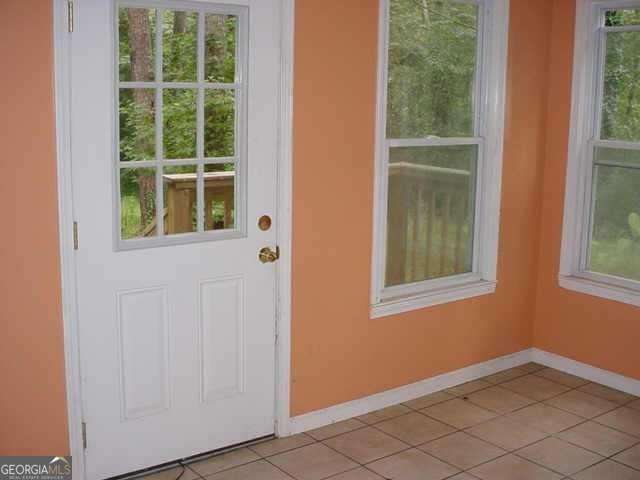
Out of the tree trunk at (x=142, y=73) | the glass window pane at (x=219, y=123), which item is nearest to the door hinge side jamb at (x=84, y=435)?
the tree trunk at (x=142, y=73)

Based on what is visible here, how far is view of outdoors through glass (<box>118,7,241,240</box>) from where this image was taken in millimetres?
3105

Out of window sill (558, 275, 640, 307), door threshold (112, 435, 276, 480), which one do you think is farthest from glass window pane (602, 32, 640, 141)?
door threshold (112, 435, 276, 480)

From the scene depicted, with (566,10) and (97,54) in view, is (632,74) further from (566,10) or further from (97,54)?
(97,54)

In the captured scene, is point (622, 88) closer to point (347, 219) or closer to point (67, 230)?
point (347, 219)

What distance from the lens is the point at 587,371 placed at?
4574mm

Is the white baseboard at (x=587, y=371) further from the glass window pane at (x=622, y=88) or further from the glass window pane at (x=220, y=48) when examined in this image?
the glass window pane at (x=220, y=48)

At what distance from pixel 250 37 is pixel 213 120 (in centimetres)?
38

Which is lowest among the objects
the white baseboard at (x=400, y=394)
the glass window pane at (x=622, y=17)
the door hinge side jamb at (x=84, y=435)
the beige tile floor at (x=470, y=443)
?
the beige tile floor at (x=470, y=443)

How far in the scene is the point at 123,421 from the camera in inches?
129

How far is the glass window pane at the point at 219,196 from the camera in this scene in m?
3.37

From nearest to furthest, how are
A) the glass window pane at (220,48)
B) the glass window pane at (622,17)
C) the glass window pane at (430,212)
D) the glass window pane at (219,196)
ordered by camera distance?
1. the glass window pane at (220,48)
2. the glass window pane at (219,196)
3. the glass window pane at (430,212)
4. the glass window pane at (622,17)

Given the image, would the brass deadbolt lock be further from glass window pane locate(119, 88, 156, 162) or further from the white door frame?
glass window pane locate(119, 88, 156, 162)

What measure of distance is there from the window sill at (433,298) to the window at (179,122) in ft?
3.01

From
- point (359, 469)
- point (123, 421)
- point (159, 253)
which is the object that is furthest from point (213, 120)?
point (359, 469)
